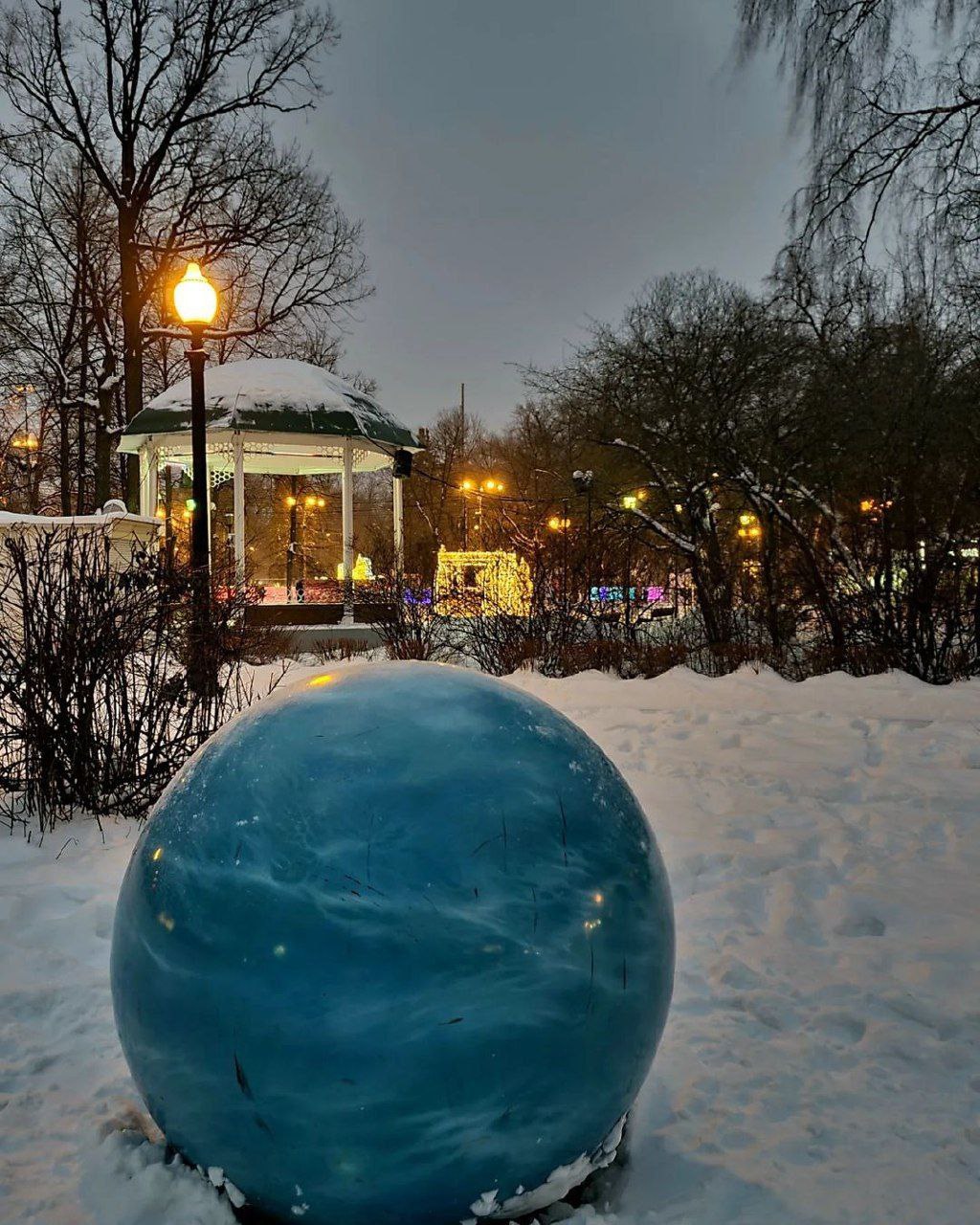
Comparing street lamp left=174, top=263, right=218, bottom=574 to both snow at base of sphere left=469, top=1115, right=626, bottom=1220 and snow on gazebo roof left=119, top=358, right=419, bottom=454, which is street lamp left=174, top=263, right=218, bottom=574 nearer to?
snow on gazebo roof left=119, top=358, right=419, bottom=454

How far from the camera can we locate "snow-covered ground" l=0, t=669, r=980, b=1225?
2264 millimetres

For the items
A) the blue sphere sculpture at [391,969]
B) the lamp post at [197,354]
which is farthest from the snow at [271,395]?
the blue sphere sculpture at [391,969]

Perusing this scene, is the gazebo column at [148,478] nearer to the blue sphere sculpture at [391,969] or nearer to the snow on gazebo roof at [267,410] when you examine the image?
the snow on gazebo roof at [267,410]

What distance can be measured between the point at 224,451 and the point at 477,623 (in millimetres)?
8579

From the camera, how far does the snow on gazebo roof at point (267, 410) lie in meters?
16.2

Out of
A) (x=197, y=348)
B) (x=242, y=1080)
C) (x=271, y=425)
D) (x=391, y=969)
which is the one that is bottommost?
(x=242, y=1080)

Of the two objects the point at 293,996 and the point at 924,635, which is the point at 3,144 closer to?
the point at 924,635

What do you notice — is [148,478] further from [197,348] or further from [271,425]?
[197,348]

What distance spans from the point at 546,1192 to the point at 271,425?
51.1 feet

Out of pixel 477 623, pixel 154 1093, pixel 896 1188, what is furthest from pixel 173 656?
pixel 477 623

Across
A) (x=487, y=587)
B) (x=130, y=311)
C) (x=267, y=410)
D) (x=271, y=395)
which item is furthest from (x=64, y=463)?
(x=487, y=587)

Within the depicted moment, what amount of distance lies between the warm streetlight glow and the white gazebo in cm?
650

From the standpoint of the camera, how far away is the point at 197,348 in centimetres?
905

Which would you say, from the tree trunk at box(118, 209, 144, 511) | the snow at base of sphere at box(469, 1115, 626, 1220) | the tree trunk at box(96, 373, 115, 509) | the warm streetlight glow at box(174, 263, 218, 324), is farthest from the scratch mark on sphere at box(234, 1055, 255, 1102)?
the tree trunk at box(96, 373, 115, 509)
